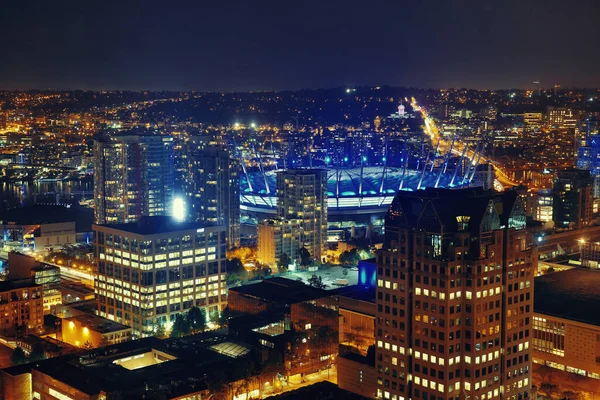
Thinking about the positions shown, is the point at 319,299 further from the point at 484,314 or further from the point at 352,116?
the point at 352,116

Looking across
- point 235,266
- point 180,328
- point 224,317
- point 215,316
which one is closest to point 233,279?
point 235,266

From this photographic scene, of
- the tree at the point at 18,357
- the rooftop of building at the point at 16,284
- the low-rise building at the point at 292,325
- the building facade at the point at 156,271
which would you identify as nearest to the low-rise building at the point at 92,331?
the building facade at the point at 156,271

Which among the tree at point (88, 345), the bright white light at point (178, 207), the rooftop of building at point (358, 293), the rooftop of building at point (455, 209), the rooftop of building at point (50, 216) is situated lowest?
the tree at point (88, 345)

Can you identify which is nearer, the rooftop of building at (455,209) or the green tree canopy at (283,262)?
the rooftop of building at (455,209)

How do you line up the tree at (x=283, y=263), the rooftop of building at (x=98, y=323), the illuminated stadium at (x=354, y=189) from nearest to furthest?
the rooftop of building at (x=98, y=323)
the tree at (x=283, y=263)
the illuminated stadium at (x=354, y=189)

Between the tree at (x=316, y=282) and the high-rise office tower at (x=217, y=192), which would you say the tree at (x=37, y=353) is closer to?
the tree at (x=316, y=282)

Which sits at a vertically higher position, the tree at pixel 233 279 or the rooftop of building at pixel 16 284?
the rooftop of building at pixel 16 284

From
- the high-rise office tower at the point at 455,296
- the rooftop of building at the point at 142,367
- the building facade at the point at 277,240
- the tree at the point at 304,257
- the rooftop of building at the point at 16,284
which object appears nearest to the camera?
the high-rise office tower at the point at 455,296

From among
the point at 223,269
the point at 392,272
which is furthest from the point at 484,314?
the point at 223,269
